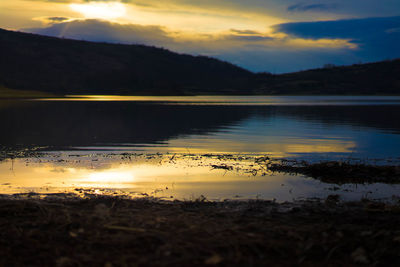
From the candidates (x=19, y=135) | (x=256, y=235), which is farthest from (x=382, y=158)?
(x=19, y=135)

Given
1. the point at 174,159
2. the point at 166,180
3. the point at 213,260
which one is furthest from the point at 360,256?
the point at 174,159

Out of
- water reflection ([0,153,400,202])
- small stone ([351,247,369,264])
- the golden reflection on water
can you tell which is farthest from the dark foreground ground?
the golden reflection on water

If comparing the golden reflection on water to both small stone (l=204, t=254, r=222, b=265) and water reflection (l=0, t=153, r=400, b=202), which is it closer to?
water reflection (l=0, t=153, r=400, b=202)

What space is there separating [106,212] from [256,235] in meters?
3.47

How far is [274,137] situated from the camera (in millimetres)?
32500

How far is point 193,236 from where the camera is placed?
7.57 metres

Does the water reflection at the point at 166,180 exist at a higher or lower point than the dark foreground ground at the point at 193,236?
lower

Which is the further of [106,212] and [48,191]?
[48,191]

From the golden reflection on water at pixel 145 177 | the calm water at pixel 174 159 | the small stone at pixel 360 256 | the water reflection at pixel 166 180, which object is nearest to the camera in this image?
the small stone at pixel 360 256

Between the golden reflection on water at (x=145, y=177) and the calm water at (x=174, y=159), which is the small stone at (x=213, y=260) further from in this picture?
the calm water at (x=174, y=159)

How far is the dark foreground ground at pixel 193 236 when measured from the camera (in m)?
6.60

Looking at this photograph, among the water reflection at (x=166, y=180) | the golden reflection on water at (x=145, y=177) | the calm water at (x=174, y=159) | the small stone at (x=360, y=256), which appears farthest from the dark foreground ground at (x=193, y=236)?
the calm water at (x=174, y=159)

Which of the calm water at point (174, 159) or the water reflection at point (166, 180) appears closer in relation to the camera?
the water reflection at point (166, 180)

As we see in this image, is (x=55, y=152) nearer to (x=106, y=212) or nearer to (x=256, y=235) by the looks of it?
(x=106, y=212)
